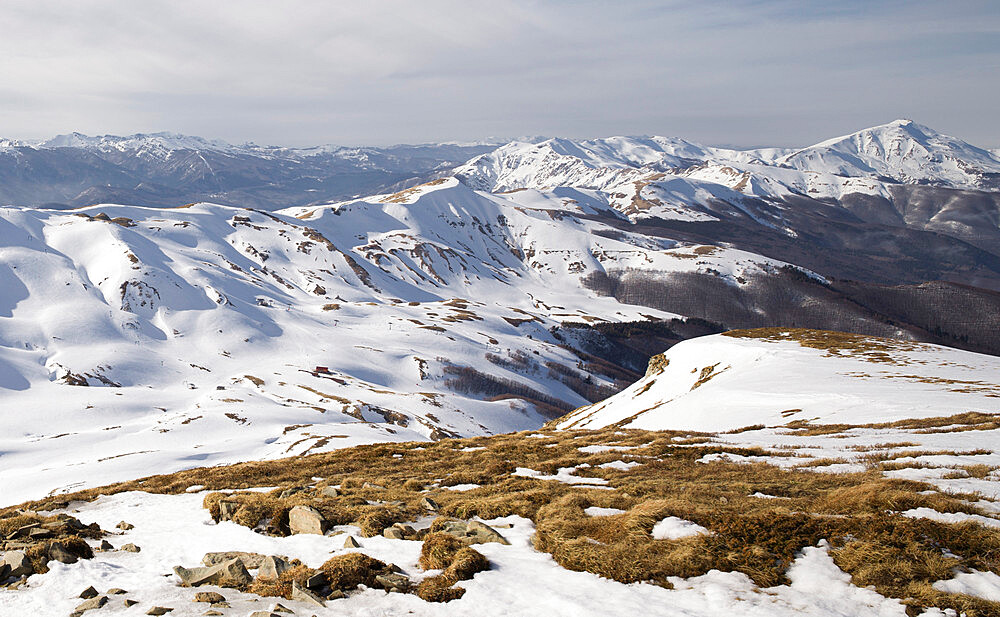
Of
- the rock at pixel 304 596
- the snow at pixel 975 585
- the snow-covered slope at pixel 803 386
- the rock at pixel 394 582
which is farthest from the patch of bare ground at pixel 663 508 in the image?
the snow-covered slope at pixel 803 386

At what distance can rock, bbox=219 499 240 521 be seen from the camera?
2025 cm

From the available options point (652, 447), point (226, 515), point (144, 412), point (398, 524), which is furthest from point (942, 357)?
point (144, 412)

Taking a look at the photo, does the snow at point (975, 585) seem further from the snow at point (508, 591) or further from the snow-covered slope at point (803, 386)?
the snow-covered slope at point (803, 386)

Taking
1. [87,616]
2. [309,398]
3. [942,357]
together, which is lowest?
[309,398]

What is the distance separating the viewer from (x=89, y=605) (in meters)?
12.4

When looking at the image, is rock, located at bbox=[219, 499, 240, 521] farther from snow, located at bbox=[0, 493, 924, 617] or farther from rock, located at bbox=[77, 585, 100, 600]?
rock, located at bbox=[77, 585, 100, 600]

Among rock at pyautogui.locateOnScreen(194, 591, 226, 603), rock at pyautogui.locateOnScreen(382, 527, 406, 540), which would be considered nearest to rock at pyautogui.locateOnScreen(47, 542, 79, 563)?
rock at pyautogui.locateOnScreen(194, 591, 226, 603)

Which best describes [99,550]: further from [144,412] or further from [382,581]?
[144,412]

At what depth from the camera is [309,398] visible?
15538cm

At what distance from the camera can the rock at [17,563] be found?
46.0ft

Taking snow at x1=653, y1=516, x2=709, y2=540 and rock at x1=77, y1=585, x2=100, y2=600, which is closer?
rock at x1=77, y1=585, x2=100, y2=600

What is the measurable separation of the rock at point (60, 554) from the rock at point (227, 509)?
5.21 meters

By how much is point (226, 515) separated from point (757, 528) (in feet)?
62.5

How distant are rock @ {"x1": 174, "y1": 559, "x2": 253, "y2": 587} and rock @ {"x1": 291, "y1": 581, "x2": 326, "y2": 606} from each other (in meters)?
2.18
